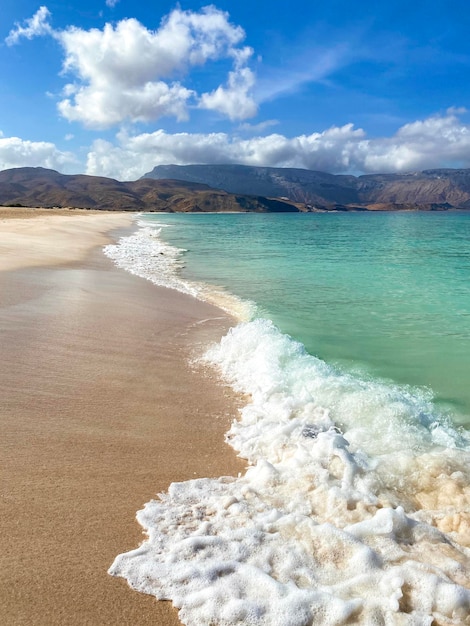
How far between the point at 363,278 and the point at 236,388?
1620cm

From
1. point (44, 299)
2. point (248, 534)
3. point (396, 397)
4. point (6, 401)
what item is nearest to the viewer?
point (248, 534)

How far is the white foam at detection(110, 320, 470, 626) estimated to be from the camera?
2959mm

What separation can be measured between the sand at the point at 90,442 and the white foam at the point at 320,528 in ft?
0.80

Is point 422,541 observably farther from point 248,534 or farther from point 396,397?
point 396,397

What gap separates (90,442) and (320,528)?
104 inches

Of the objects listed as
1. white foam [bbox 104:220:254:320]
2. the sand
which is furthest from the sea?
white foam [bbox 104:220:254:320]

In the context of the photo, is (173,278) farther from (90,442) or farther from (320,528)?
(320,528)

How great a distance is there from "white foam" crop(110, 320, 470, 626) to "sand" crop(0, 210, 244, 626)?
0.24 m

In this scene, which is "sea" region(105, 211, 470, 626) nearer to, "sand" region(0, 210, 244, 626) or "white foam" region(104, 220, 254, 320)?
"sand" region(0, 210, 244, 626)

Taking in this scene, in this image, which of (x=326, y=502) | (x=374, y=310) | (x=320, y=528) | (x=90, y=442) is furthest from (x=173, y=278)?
(x=320, y=528)

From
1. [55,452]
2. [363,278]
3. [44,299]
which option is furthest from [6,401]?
[363,278]

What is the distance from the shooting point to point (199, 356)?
8.43m

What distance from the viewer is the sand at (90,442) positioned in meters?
2.97

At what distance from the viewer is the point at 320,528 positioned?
3.61 meters
